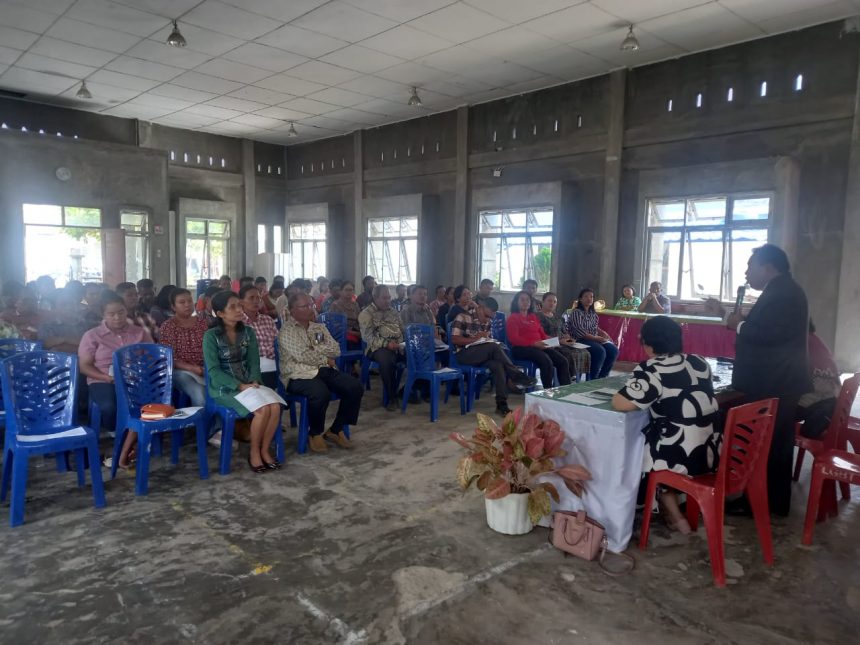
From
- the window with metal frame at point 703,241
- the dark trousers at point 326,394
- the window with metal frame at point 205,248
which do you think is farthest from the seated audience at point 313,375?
the window with metal frame at point 205,248

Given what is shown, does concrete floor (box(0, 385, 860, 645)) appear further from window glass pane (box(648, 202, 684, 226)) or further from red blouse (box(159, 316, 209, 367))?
window glass pane (box(648, 202, 684, 226))

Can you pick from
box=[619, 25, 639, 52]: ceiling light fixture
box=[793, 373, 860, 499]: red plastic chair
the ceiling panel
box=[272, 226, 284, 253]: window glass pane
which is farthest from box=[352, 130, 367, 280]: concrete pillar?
box=[793, 373, 860, 499]: red plastic chair

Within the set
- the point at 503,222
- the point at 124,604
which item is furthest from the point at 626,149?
the point at 124,604

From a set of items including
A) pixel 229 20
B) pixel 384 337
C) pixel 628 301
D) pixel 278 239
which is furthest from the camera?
pixel 278 239

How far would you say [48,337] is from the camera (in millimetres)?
4461

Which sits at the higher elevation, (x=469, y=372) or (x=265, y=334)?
(x=265, y=334)

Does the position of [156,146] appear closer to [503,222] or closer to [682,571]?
[503,222]

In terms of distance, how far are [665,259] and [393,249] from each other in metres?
5.72

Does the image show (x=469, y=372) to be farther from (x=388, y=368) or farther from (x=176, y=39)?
(x=176, y=39)

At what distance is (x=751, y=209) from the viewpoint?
7.98m

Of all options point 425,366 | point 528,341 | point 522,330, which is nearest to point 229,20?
point 425,366

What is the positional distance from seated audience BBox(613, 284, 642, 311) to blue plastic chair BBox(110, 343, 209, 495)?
6.53 meters

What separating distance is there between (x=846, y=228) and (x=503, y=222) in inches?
205

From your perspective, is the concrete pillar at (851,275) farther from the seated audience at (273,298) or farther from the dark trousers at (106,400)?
the dark trousers at (106,400)
